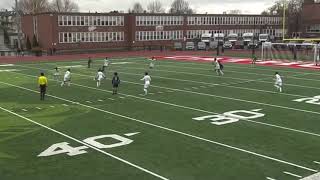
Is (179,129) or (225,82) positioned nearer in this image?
(179,129)

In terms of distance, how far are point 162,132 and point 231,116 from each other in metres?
3.79

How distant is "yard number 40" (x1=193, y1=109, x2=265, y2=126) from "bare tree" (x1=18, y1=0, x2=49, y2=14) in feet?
300

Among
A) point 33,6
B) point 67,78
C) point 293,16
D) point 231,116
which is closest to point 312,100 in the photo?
point 231,116

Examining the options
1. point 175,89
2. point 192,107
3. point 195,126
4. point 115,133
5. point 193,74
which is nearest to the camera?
point 115,133

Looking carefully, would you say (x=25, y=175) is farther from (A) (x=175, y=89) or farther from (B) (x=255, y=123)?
(A) (x=175, y=89)

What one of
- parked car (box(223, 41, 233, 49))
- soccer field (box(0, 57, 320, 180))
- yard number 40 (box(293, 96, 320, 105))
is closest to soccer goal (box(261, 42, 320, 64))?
parked car (box(223, 41, 233, 49))

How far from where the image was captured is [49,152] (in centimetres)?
1302

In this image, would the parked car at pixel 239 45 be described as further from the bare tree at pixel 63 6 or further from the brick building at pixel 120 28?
the bare tree at pixel 63 6

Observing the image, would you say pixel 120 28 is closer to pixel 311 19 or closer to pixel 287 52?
pixel 287 52

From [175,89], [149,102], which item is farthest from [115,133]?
[175,89]

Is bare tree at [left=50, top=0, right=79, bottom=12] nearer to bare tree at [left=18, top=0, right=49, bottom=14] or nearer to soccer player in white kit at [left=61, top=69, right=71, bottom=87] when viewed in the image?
bare tree at [left=18, top=0, right=49, bottom=14]

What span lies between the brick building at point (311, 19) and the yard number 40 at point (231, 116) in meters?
64.7

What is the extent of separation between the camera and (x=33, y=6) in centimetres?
10450

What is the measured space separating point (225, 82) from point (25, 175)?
19.5 m
